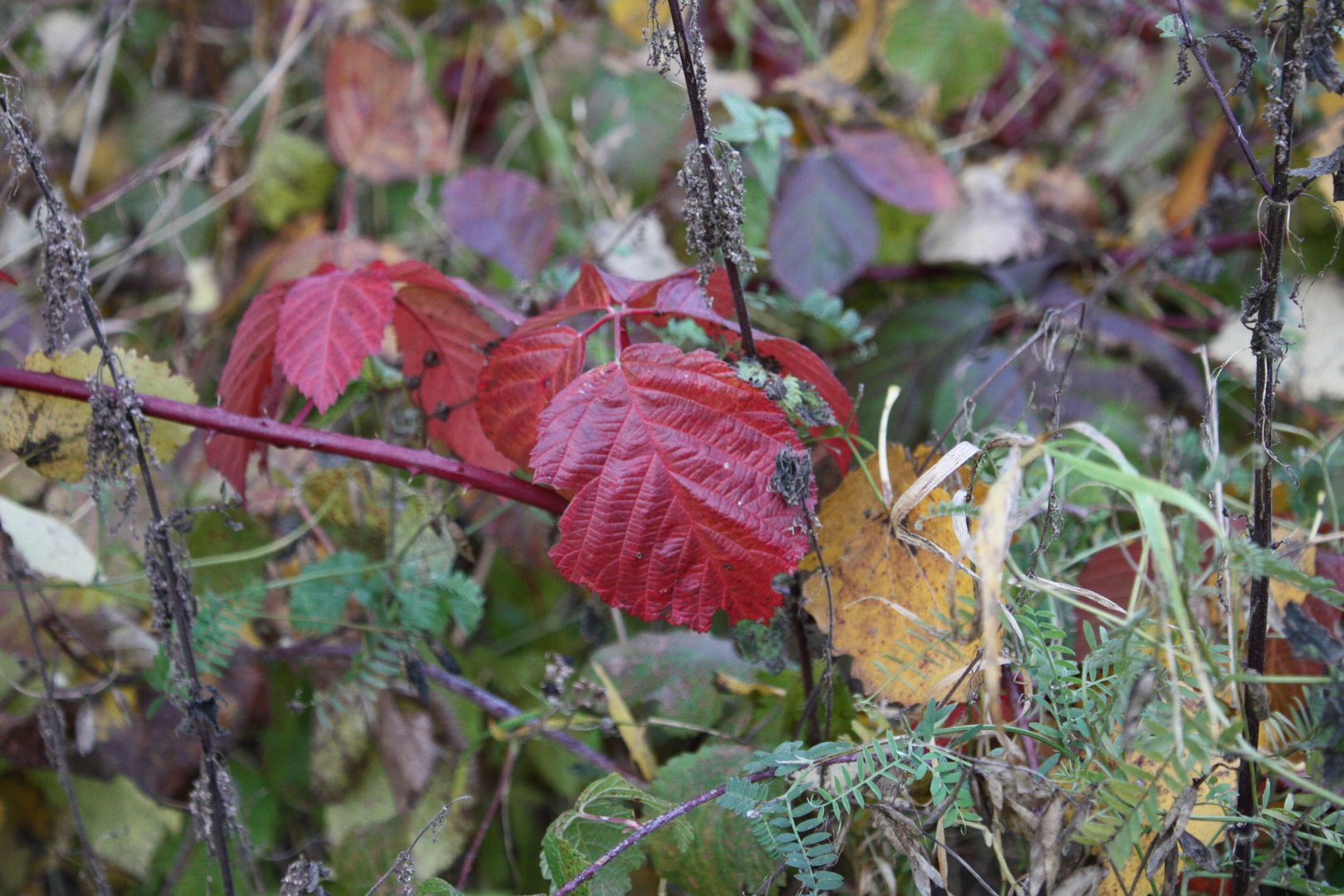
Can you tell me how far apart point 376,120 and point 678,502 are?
4.17ft

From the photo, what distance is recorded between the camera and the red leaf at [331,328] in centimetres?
72

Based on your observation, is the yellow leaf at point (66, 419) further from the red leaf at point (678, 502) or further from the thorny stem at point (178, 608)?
the red leaf at point (678, 502)

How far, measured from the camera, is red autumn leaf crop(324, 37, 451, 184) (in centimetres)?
160

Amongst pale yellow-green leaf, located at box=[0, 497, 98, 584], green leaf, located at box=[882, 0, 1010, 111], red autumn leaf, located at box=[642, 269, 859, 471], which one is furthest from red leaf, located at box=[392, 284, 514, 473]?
green leaf, located at box=[882, 0, 1010, 111]

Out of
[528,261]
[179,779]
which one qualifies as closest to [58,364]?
[179,779]

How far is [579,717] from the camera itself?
86 centimetres

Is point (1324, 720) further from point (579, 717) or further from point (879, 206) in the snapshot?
point (879, 206)

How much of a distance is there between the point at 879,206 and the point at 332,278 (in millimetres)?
957

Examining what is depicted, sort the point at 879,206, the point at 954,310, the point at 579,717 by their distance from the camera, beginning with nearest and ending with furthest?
the point at 579,717 → the point at 954,310 → the point at 879,206

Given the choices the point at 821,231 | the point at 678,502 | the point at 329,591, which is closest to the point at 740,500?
the point at 678,502

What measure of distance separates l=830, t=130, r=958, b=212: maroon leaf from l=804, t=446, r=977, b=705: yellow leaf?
72 centimetres

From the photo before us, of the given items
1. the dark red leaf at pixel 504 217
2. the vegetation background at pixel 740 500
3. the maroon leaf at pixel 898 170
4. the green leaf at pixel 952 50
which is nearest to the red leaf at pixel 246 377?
the vegetation background at pixel 740 500

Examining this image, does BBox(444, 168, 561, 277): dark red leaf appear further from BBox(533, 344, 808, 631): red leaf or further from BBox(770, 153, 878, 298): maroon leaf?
BBox(533, 344, 808, 631): red leaf

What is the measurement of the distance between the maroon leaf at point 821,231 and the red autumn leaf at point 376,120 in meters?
0.66
